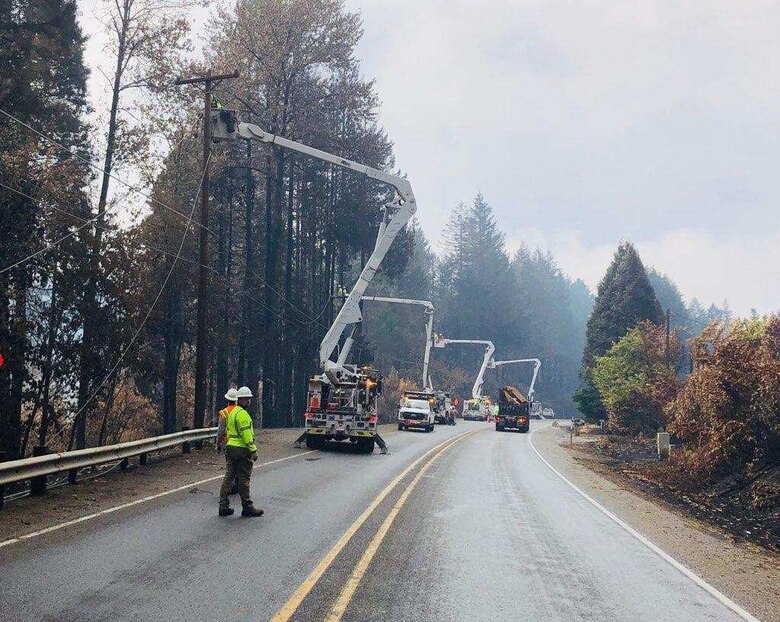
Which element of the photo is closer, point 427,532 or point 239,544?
point 239,544

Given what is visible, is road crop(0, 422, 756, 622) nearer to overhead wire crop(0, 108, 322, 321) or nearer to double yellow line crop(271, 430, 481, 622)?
double yellow line crop(271, 430, 481, 622)

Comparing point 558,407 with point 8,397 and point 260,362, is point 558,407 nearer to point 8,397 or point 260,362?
point 260,362

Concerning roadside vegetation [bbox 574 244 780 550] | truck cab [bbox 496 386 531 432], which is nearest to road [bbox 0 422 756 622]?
roadside vegetation [bbox 574 244 780 550]

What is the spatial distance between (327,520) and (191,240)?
23708mm

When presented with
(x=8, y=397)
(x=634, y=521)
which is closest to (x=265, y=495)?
(x=634, y=521)

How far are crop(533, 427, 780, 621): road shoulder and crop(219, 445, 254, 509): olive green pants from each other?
6.61 metres

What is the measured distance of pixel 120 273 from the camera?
2367 centimetres

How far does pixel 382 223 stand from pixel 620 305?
1873 inches

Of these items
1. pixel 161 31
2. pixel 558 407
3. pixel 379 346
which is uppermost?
pixel 161 31

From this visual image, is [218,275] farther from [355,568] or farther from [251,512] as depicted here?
[355,568]

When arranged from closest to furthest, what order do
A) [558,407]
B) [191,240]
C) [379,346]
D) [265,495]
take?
1. [265,495]
2. [191,240]
3. [379,346]
4. [558,407]

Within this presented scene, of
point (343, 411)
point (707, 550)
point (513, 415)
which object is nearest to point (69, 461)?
point (707, 550)

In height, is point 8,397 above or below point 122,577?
above

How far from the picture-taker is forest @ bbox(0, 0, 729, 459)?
20.6 metres
